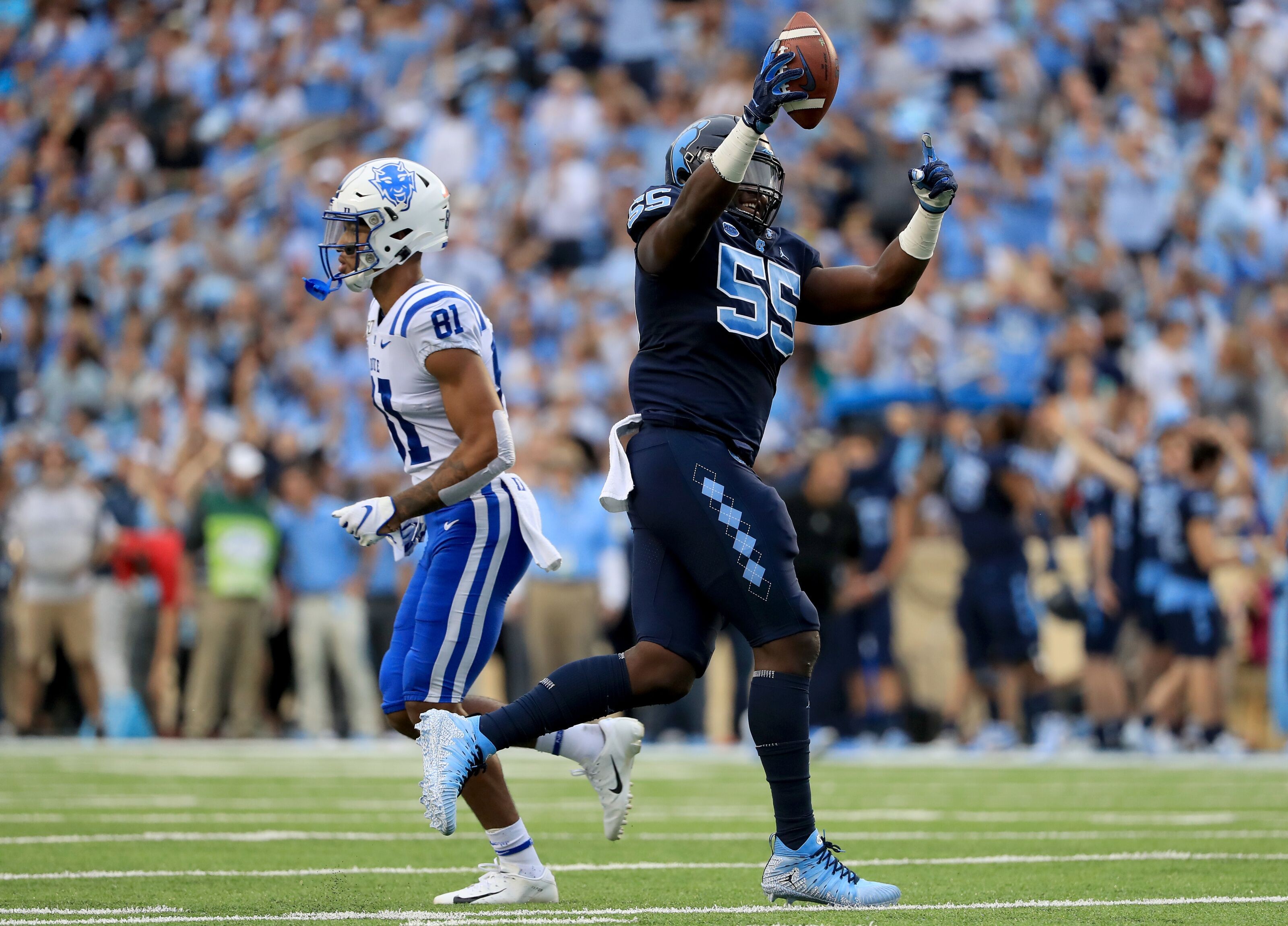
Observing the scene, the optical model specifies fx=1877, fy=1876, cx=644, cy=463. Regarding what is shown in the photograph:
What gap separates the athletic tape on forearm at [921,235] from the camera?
16.9 ft

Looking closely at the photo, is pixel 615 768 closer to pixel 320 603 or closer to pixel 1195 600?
pixel 1195 600

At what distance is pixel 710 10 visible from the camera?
61.6 ft

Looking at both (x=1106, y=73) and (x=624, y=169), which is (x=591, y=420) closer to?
(x=624, y=169)

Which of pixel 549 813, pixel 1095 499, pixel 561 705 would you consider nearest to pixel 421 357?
pixel 561 705

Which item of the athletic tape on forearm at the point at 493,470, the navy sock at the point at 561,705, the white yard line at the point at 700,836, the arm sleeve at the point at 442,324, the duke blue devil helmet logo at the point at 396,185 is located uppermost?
the duke blue devil helmet logo at the point at 396,185

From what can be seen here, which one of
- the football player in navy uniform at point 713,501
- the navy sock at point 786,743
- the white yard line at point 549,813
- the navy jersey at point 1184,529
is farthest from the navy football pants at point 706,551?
the navy jersey at point 1184,529

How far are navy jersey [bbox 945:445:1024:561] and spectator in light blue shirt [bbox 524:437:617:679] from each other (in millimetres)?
2541

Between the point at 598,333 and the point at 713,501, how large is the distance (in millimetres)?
10954

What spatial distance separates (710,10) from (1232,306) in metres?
6.66

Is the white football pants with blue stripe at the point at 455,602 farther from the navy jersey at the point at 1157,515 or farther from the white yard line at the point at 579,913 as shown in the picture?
the navy jersey at the point at 1157,515

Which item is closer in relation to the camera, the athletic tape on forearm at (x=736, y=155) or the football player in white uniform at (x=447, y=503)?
the athletic tape on forearm at (x=736, y=155)

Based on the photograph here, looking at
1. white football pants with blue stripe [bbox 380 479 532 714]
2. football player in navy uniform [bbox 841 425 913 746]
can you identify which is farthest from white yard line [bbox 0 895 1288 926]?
football player in navy uniform [bbox 841 425 913 746]

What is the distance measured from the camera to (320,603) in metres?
13.7

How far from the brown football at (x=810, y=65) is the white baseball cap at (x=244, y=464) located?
9026 millimetres
